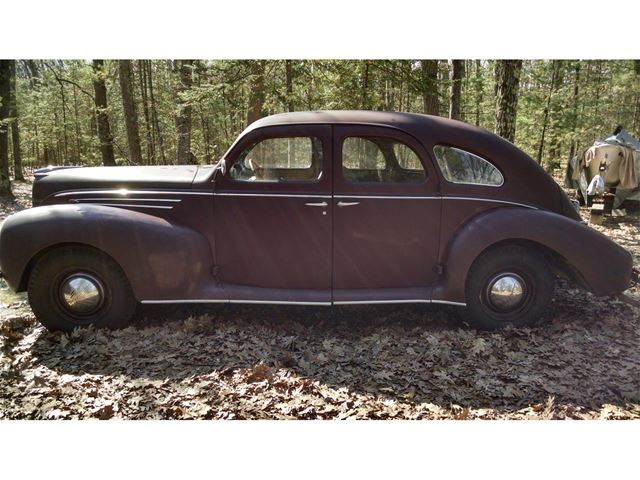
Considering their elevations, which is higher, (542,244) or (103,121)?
(103,121)

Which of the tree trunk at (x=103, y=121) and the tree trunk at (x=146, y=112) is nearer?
the tree trunk at (x=103, y=121)

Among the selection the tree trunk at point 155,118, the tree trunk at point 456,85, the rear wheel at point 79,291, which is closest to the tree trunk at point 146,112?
the tree trunk at point 155,118

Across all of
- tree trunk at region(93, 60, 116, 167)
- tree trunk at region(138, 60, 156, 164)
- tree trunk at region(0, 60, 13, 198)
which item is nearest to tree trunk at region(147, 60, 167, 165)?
tree trunk at region(138, 60, 156, 164)

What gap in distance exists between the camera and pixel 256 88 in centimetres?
729

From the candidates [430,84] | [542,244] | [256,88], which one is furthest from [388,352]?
[256,88]

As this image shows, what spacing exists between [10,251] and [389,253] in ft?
9.62

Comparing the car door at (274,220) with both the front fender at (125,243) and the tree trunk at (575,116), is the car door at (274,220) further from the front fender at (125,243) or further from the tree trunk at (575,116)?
the tree trunk at (575,116)

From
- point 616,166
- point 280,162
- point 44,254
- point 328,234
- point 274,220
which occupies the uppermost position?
point 616,166

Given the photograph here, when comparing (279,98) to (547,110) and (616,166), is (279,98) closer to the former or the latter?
(616,166)

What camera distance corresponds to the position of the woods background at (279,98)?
693 centimetres

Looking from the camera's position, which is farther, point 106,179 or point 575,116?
point 575,116

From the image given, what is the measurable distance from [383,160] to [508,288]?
144 centimetres

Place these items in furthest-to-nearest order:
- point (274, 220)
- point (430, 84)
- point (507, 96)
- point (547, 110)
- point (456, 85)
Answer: point (547, 110)
point (456, 85)
point (430, 84)
point (507, 96)
point (274, 220)

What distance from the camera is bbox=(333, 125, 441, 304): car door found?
3.19m
